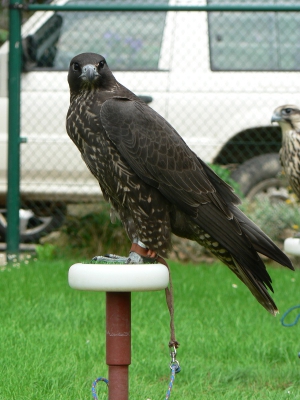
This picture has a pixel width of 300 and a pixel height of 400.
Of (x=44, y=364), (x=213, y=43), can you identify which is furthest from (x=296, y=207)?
(x=44, y=364)

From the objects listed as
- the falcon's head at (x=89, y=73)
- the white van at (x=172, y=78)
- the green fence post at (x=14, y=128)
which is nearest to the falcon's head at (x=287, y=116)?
the white van at (x=172, y=78)

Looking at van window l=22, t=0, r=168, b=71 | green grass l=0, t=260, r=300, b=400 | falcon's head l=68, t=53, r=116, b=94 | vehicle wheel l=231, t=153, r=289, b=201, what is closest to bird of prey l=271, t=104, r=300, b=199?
green grass l=0, t=260, r=300, b=400

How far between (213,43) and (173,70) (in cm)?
42

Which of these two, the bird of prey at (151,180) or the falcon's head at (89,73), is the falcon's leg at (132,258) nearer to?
the bird of prey at (151,180)

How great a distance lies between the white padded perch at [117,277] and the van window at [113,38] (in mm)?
4056

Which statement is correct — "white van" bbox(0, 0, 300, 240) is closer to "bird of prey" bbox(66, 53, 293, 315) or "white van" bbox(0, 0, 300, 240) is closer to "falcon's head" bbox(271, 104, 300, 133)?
"falcon's head" bbox(271, 104, 300, 133)

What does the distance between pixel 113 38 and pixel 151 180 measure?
11.5ft

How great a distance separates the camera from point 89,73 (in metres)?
3.29

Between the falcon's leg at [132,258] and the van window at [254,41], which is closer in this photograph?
the falcon's leg at [132,258]

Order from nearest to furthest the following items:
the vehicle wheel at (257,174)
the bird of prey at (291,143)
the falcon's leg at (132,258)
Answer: the falcon's leg at (132,258) < the bird of prey at (291,143) < the vehicle wheel at (257,174)

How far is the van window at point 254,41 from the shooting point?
6.43 m

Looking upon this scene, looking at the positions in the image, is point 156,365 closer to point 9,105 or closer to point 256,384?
point 256,384

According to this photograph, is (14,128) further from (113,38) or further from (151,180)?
(151,180)

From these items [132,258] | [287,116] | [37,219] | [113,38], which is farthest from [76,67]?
[37,219]
